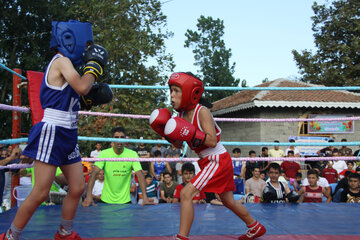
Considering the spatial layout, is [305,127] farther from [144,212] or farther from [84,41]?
[84,41]

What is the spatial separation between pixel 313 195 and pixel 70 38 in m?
3.68

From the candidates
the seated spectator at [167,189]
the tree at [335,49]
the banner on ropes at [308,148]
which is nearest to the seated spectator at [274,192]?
the seated spectator at [167,189]

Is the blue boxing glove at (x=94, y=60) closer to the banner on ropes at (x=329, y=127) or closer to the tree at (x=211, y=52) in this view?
the banner on ropes at (x=329, y=127)

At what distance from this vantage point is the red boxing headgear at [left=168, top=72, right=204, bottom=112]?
2217 millimetres

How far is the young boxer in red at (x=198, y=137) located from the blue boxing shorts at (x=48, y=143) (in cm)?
55

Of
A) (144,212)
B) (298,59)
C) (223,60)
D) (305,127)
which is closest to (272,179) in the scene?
(144,212)

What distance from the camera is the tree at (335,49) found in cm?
1428

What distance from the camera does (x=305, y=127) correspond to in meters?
12.0

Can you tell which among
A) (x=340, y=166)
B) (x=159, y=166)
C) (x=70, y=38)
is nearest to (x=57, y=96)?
(x=70, y=38)

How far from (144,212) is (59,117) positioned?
4.93ft

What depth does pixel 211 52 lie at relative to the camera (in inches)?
1278

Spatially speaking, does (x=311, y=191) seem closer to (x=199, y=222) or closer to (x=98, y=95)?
(x=199, y=222)

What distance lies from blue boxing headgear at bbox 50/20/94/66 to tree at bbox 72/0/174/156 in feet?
21.8

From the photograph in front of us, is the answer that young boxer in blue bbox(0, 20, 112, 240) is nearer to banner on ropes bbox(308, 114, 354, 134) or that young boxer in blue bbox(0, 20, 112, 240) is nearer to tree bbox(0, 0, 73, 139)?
banner on ropes bbox(308, 114, 354, 134)
